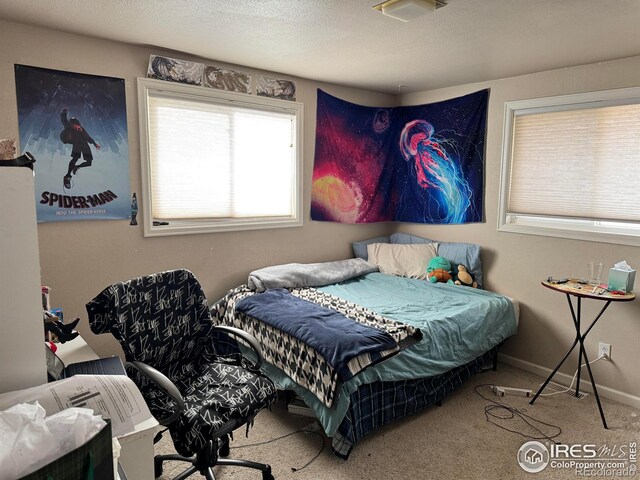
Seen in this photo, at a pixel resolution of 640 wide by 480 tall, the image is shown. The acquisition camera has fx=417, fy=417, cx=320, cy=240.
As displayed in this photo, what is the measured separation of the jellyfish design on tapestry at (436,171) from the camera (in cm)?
381

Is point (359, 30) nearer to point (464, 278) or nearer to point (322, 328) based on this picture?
point (322, 328)

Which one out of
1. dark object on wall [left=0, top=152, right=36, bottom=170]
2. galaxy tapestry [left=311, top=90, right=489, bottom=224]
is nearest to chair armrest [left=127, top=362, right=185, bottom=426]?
dark object on wall [left=0, top=152, right=36, bottom=170]

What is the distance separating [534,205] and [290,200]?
2.04 metres

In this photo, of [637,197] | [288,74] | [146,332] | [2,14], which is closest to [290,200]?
[288,74]

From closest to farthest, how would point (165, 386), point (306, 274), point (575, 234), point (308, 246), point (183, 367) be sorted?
point (165, 386), point (183, 367), point (575, 234), point (306, 274), point (308, 246)

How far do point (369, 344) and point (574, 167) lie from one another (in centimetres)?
216

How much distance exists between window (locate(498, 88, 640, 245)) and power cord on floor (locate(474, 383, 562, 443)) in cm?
135

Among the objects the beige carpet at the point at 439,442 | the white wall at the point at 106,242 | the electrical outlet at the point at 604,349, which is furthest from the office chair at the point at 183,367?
the electrical outlet at the point at 604,349

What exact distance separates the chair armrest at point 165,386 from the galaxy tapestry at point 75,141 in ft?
4.26

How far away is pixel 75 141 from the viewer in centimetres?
255

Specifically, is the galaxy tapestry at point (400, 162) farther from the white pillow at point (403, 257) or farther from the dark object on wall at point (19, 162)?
the dark object on wall at point (19, 162)

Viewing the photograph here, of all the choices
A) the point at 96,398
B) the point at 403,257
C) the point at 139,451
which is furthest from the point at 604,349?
the point at 96,398

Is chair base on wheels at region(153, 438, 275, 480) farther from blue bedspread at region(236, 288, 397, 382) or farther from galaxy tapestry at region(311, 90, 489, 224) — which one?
galaxy tapestry at region(311, 90, 489, 224)

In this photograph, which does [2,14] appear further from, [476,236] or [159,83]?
[476,236]
